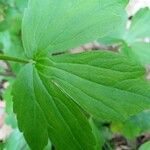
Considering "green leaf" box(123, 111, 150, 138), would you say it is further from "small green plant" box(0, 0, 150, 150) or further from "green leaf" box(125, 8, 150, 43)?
"small green plant" box(0, 0, 150, 150)

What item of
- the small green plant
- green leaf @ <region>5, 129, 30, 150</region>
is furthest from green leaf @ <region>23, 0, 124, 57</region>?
green leaf @ <region>5, 129, 30, 150</region>

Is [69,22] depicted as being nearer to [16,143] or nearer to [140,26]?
[16,143]

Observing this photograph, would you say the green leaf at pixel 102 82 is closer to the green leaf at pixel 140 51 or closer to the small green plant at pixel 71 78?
the small green plant at pixel 71 78

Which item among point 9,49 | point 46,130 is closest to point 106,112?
point 46,130

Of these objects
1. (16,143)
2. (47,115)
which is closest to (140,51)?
(16,143)

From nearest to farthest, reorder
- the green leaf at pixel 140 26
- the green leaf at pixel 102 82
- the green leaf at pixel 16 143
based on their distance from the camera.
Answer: the green leaf at pixel 102 82, the green leaf at pixel 16 143, the green leaf at pixel 140 26

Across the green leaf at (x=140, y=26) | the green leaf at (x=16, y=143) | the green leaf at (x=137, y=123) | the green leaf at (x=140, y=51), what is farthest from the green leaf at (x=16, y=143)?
the green leaf at (x=140, y=26)

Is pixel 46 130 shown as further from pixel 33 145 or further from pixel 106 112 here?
pixel 106 112

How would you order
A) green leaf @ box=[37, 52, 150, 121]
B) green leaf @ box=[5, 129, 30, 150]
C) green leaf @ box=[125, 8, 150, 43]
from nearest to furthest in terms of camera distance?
green leaf @ box=[37, 52, 150, 121] < green leaf @ box=[5, 129, 30, 150] < green leaf @ box=[125, 8, 150, 43]
